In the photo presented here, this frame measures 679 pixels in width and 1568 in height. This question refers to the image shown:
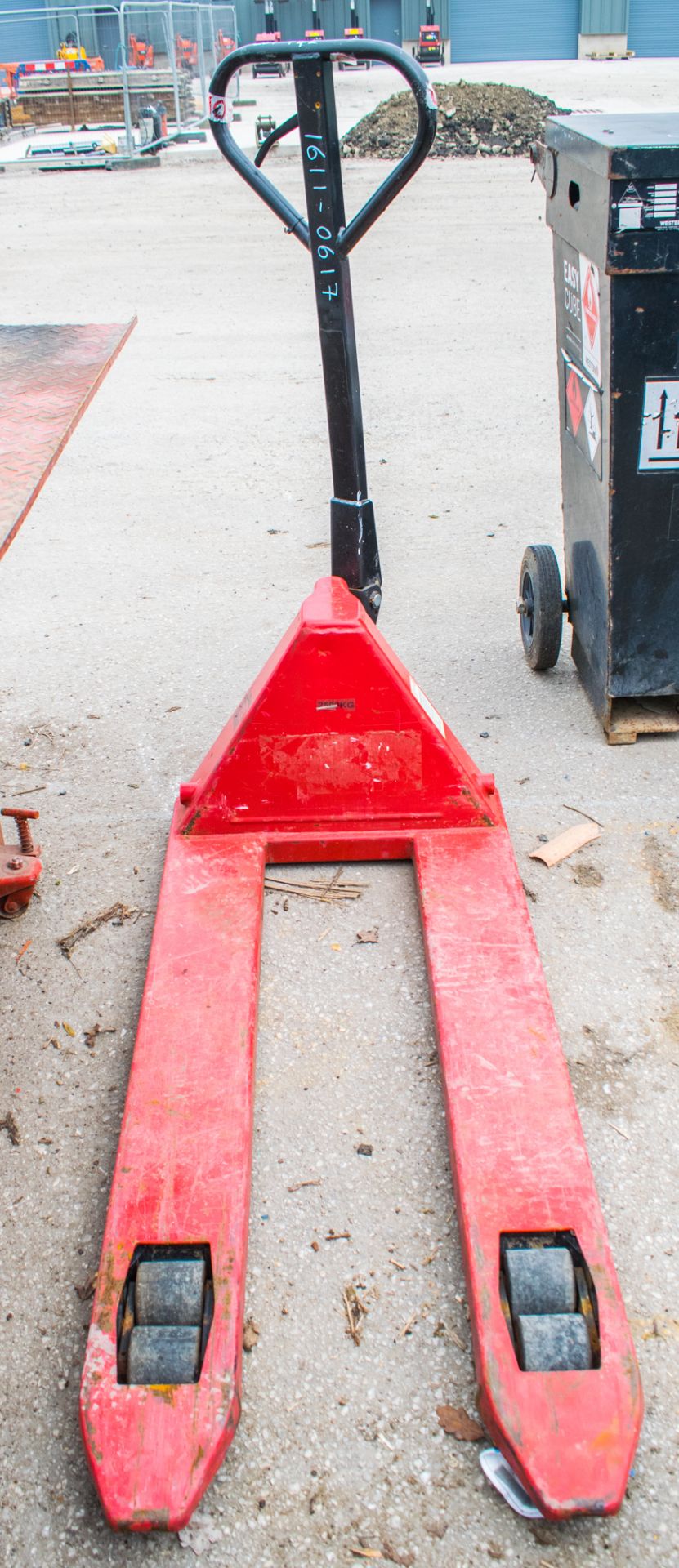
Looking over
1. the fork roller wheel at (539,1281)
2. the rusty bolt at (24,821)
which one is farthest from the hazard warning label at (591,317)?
the fork roller wheel at (539,1281)

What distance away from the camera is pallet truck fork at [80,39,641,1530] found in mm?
1729

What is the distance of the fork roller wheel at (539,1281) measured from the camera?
1.86m

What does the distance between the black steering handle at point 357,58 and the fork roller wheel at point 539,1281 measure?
2212mm

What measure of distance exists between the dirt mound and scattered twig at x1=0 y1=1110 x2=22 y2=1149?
17.5 m

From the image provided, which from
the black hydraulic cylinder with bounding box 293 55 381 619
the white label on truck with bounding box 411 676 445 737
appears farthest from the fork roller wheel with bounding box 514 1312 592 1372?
the black hydraulic cylinder with bounding box 293 55 381 619

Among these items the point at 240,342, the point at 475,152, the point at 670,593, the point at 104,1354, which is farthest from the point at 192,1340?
the point at 475,152

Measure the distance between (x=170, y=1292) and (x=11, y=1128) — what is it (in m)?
0.71

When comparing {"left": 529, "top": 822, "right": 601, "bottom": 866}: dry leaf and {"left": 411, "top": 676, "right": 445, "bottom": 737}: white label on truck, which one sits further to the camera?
{"left": 529, "top": 822, "right": 601, "bottom": 866}: dry leaf

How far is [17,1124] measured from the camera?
2.46 meters

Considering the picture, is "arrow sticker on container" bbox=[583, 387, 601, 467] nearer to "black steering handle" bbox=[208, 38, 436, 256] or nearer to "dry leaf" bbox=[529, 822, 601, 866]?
"black steering handle" bbox=[208, 38, 436, 256]

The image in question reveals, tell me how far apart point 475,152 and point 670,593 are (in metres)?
17.1

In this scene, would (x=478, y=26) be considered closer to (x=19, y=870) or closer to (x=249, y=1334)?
(x=19, y=870)

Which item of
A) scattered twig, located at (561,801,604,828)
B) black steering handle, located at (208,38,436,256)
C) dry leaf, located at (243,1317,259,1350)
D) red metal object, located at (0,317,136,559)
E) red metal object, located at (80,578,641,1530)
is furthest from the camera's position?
scattered twig, located at (561,801,604,828)

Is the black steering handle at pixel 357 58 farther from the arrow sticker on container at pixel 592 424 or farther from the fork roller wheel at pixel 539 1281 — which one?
the fork roller wheel at pixel 539 1281
